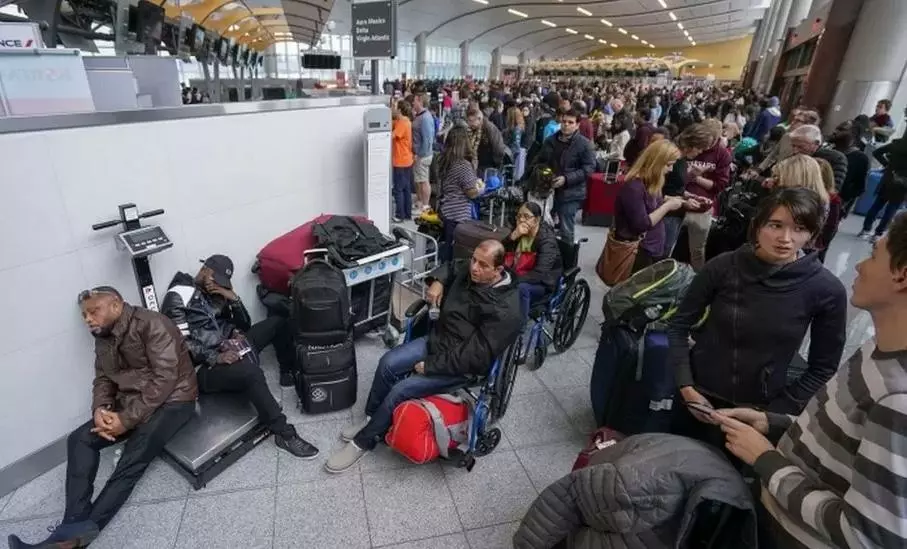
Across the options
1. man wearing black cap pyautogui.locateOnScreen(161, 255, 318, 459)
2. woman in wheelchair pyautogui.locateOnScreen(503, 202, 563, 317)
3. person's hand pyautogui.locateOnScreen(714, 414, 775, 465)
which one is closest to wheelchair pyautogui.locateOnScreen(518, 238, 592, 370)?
woman in wheelchair pyautogui.locateOnScreen(503, 202, 563, 317)

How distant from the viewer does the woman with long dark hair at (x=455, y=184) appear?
13.8 ft

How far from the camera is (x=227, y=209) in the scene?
3137 millimetres

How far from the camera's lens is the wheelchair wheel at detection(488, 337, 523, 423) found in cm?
243

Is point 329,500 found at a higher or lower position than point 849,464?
lower

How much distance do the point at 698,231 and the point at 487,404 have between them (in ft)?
8.30

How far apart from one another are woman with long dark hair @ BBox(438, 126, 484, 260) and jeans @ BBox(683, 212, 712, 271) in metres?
1.84

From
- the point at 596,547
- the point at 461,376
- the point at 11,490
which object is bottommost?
the point at 11,490

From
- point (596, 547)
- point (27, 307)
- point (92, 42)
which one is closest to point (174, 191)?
point (27, 307)

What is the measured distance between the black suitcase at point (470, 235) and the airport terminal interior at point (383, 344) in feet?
0.15

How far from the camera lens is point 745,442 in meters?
1.22

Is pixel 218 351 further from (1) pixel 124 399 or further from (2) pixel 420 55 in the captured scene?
(2) pixel 420 55

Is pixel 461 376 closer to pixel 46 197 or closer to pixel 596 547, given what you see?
pixel 596 547

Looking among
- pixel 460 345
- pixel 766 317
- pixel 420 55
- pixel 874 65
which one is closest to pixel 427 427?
pixel 460 345

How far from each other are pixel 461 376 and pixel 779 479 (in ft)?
5.14
